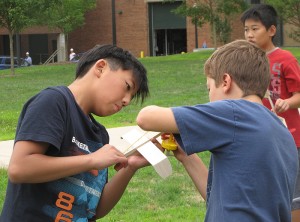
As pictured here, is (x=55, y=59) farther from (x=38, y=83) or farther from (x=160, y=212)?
(x=160, y=212)

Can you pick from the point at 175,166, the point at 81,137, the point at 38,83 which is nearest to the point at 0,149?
the point at 175,166

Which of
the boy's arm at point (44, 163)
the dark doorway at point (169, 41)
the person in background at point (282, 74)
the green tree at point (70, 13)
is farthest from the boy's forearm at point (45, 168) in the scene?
the dark doorway at point (169, 41)

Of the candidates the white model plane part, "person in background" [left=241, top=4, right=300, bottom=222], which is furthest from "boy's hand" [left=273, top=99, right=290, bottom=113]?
the white model plane part

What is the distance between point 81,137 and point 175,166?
540 cm

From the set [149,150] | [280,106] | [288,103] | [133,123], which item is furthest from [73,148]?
[133,123]

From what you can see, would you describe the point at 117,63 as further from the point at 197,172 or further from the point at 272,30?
the point at 272,30

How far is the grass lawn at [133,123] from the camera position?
6180 millimetres

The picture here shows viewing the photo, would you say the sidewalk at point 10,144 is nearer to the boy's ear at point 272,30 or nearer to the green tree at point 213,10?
the boy's ear at point 272,30

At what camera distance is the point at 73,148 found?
8.87 ft

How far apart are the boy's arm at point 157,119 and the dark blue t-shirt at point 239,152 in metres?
0.02

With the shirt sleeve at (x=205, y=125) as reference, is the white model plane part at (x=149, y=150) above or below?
below

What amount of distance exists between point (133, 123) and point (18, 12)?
57.4ft

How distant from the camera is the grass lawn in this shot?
243 inches

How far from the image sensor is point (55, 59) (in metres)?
55.6
